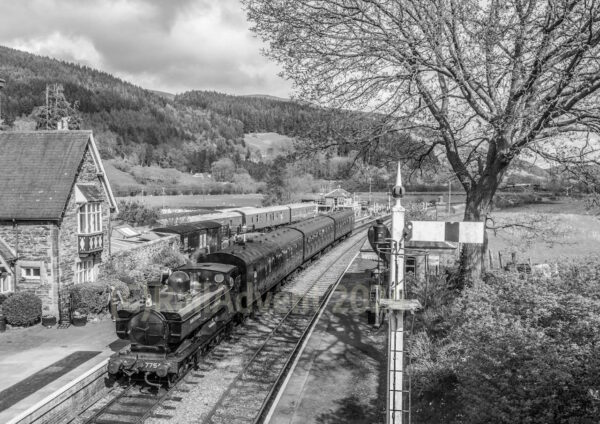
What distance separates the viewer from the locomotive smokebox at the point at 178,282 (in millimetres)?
13961

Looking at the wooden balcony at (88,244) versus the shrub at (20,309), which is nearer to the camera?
the shrub at (20,309)

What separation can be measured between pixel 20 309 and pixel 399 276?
1793 centimetres

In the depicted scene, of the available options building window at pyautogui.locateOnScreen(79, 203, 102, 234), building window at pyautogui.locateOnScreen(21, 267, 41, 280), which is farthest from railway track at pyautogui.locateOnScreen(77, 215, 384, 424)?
building window at pyautogui.locateOnScreen(21, 267, 41, 280)

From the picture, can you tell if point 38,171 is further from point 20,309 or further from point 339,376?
point 339,376

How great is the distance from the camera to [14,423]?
33.3ft

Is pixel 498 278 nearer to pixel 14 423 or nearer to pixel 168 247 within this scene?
pixel 14 423

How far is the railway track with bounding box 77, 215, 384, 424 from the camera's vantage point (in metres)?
11.6

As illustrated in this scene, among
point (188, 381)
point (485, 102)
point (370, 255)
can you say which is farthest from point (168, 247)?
point (485, 102)

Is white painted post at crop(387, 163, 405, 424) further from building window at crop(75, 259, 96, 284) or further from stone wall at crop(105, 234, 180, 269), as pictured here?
stone wall at crop(105, 234, 180, 269)

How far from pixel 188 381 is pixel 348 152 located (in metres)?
7.64

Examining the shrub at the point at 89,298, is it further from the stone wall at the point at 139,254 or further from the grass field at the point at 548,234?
the grass field at the point at 548,234

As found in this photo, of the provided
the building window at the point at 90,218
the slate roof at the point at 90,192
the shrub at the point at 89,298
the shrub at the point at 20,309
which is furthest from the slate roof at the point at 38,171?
the shrub at the point at 20,309

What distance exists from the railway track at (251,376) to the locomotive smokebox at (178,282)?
2.40 metres

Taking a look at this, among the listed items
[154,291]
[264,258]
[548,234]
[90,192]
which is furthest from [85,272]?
[548,234]
